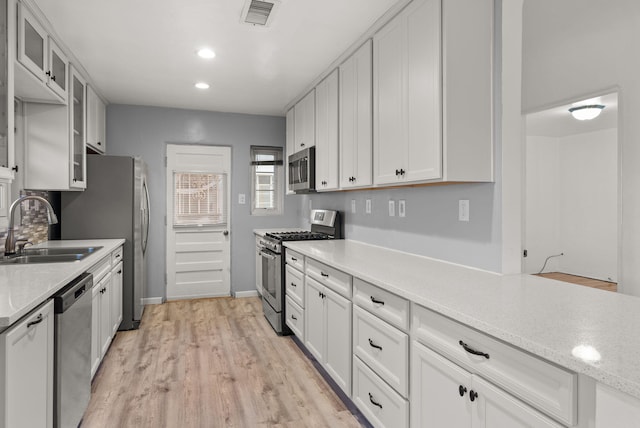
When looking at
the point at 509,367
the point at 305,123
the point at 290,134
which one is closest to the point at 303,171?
the point at 305,123

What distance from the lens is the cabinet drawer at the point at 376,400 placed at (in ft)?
5.78

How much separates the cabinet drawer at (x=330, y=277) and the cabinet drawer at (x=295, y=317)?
437mm

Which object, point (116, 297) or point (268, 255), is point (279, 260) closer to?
point (268, 255)

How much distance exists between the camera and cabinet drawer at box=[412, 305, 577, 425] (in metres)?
1.01

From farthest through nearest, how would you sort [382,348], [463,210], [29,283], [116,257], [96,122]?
[96,122] < [116,257] < [463,210] < [382,348] < [29,283]

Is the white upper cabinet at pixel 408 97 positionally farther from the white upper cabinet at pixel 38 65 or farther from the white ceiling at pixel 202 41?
the white upper cabinet at pixel 38 65

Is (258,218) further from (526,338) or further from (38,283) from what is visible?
(526,338)

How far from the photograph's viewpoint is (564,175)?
665 centimetres

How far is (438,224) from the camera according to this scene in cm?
248

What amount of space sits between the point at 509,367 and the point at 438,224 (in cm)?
137

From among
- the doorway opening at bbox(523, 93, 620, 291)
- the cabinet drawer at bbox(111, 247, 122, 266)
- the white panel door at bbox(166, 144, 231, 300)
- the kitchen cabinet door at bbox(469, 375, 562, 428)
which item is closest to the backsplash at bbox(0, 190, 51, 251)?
the cabinet drawer at bbox(111, 247, 122, 266)

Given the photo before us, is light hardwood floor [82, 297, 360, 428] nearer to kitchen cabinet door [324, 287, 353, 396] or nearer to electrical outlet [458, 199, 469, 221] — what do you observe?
kitchen cabinet door [324, 287, 353, 396]

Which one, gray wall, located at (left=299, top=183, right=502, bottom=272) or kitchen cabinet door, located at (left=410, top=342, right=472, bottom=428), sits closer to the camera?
kitchen cabinet door, located at (left=410, top=342, right=472, bottom=428)

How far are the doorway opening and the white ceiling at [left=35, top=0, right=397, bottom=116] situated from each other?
165 inches
